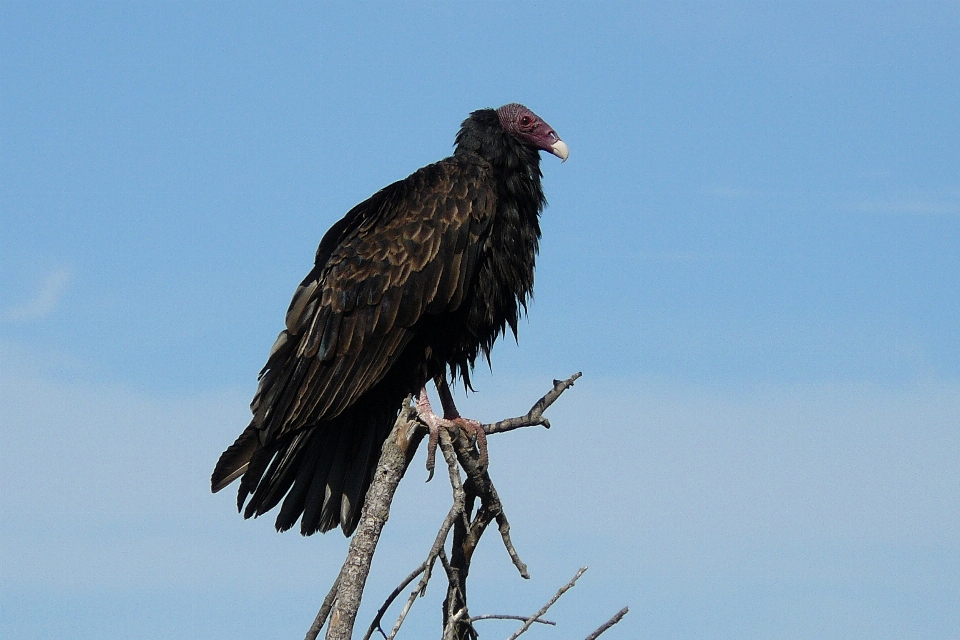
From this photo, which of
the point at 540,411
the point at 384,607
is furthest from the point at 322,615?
the point at 540,411

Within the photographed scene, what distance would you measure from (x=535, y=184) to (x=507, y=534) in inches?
67.2

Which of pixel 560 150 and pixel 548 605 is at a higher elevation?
pixel 560 150

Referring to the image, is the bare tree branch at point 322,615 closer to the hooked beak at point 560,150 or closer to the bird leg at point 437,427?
the bird leg at point 437,427

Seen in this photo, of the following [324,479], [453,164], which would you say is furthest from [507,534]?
[453,164]

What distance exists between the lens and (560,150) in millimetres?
5012

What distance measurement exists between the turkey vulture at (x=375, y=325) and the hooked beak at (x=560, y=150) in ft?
0.80

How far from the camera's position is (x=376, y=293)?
453cm

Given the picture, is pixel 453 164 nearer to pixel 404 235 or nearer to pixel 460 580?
pixel 404 235

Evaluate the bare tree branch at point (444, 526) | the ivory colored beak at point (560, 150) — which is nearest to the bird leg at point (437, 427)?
the bare tree branch at point (444, 526)

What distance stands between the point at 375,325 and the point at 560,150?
3.94 feet

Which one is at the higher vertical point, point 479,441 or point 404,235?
point 404,235

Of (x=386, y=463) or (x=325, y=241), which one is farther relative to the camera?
(x=325, y=241)

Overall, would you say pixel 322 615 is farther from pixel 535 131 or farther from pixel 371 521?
pixel 535 131

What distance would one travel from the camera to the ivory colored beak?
5.01 m
